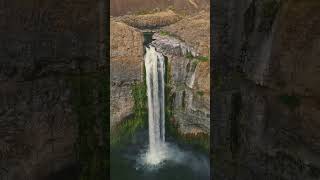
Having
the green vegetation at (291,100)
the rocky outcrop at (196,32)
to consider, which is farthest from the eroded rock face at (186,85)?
the green vegetation at (291,100)

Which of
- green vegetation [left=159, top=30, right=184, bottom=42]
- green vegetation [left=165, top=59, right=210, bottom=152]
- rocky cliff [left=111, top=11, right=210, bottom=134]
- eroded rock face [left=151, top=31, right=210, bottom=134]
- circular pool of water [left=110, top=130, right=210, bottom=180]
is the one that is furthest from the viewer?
green vegetation [left=159, top=30, right=184, bottom=42]

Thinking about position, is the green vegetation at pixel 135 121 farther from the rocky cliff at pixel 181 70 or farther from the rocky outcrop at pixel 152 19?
the rocky outcrop at pixel 152 19

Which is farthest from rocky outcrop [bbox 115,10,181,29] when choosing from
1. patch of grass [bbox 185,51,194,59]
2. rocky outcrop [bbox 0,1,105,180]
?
rocky outcrop [bbox 0,1,105,180]

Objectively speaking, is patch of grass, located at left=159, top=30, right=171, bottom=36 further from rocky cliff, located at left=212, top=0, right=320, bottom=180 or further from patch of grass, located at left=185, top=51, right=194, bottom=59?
rocky cliff, located at left=212, top=0, right=320, bottom=180

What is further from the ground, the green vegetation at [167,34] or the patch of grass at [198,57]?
the green vegetation at [167,34]

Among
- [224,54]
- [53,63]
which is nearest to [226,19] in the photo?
[224,54]

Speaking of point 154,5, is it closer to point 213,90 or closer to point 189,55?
point 189,55
